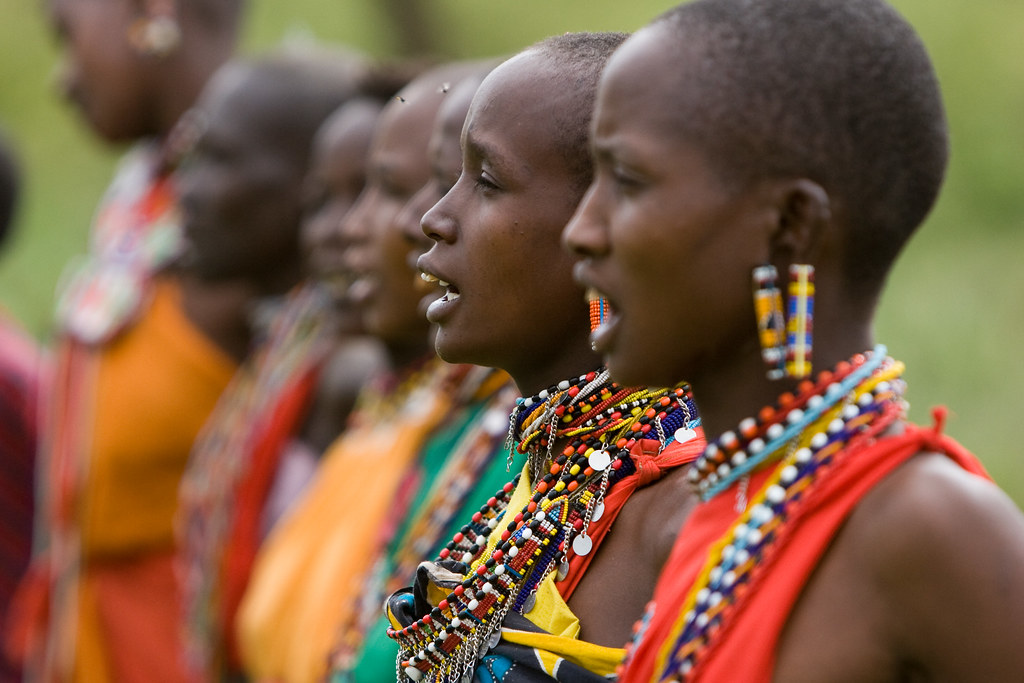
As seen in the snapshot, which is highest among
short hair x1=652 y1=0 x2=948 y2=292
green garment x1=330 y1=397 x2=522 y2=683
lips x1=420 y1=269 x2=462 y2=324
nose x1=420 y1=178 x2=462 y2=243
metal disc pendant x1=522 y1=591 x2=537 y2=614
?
short hair x1=652 y1=0 x2=948 y2=292

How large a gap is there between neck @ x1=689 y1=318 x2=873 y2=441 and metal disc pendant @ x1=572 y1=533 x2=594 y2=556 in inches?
11.2

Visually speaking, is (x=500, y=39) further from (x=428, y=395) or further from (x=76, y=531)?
(x=428, y=395)

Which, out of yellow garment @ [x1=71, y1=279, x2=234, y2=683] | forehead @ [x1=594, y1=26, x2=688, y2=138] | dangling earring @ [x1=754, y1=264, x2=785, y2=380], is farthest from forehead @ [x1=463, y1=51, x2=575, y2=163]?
yellow garment @ [x1=71, y1=279, x2=234, y2=683]

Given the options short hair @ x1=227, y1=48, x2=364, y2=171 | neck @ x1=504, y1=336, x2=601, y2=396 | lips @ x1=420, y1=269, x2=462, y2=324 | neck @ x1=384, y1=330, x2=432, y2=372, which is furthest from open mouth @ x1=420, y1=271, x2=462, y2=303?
short hair @ x1=227, y1=48, x2=364, y2=171

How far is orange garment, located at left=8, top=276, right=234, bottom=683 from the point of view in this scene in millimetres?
5086

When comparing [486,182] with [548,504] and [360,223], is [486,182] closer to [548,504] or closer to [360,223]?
[548,504]

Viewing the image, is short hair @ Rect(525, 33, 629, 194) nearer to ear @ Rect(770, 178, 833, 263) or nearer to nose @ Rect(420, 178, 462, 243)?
nose @ Rect(420, 178, 462, 243)

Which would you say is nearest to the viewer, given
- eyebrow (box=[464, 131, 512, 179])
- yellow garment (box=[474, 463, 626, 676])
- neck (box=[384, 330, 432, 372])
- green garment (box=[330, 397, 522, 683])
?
yellow garment (box=[474, 463, 626, 676])

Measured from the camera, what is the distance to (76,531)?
17.2 ft

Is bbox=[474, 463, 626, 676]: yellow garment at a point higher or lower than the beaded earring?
higher

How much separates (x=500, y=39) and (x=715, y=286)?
6.86 meters

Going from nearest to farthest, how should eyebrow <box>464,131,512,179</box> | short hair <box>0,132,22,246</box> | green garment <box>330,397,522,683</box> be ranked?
eyebrow <box>464,131,512,179</box>
green garment <box>330,397,522,683</box>
short hair <box>0,132,22,246</box>

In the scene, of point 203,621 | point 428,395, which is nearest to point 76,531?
point 203,621

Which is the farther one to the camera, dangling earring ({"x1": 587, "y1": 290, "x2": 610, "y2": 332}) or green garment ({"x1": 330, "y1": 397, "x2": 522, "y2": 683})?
green garment ({"x1": 330, "y1": 397, "x2": 522, "y2": 683})
